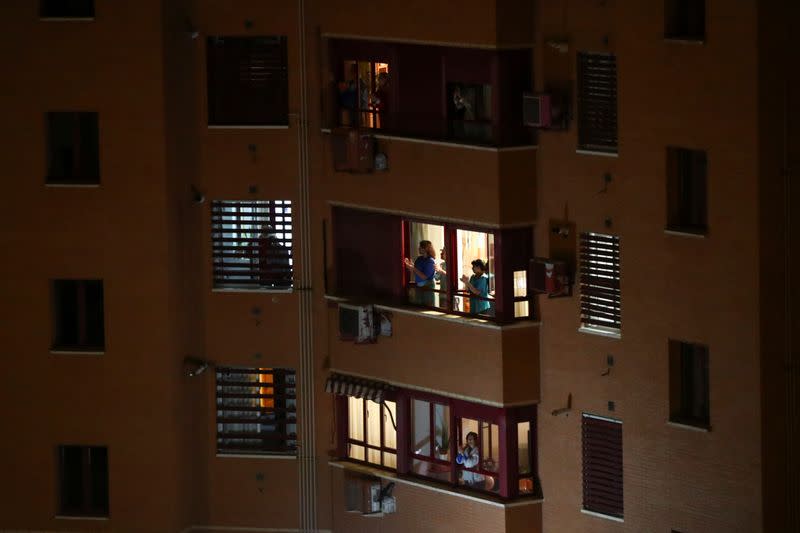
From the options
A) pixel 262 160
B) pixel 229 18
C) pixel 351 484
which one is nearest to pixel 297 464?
pixel 351 484

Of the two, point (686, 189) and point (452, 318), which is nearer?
point (686, 189)

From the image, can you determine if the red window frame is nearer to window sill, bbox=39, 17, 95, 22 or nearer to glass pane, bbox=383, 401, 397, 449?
glass pane, bbox=383, 401, 397, 449

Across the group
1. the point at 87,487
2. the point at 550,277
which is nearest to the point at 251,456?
the point at 87,487

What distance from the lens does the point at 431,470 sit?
40.8 m

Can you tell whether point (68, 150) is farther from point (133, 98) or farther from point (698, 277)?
point (698, 277)

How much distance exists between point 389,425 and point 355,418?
0.82 m

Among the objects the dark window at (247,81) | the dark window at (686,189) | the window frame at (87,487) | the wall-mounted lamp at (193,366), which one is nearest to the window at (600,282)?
the dark window at (686,189)

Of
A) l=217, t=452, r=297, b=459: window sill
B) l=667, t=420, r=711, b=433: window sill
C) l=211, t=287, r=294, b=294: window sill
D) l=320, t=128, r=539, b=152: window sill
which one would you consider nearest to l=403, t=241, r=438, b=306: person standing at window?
l=320, t=128, r=539, b=152: window sill

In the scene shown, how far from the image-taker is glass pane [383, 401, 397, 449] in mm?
41156

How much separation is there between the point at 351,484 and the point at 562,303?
559cm

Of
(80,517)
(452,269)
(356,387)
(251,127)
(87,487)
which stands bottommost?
(80,517)

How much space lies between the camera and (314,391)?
1651 inches

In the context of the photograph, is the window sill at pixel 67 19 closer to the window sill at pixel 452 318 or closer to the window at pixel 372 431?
the window sill at pixel 452 318

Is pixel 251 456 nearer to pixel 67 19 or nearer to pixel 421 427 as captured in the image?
pixel 421 427
